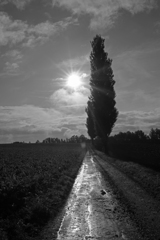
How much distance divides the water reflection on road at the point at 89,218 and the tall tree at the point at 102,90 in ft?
85.8

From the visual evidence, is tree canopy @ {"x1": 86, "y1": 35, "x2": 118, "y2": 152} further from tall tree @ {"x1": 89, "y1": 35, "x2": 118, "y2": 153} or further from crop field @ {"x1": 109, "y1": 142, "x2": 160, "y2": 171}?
crop field @ {"x1": 109, "y1": 142, "x2": 160, "y2": 171}

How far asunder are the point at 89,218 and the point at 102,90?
3055cm

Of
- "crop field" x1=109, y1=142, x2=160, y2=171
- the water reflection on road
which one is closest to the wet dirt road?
the water reflection on road

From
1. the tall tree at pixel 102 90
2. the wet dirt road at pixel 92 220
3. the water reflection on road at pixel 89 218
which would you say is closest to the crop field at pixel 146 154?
the water reflection on road at pixel 89 218

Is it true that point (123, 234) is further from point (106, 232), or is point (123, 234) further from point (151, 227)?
point (151, 227)

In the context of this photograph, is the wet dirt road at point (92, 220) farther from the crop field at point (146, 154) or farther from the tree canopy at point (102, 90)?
the tree canopy at point (102, 90)

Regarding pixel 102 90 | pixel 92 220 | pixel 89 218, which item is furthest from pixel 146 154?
pixel 102 90

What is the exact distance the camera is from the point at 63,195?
10305 millimetres

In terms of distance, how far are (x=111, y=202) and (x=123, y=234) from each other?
340cm

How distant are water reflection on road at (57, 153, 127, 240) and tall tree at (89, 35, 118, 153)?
26147 mm

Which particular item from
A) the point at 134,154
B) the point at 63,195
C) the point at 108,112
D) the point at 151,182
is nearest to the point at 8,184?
the point at 63,195

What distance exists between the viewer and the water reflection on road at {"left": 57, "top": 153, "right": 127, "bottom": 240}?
5.58 meters

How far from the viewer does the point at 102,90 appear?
36188 mm

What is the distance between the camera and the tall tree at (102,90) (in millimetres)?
35969
